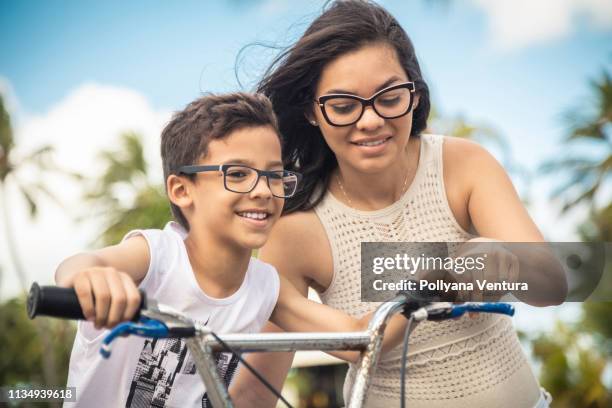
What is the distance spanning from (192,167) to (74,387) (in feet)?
2.71

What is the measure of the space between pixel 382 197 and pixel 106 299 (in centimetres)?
159

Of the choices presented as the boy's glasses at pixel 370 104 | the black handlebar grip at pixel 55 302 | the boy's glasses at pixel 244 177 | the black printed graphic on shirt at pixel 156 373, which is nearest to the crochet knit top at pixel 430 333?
the boy's glasses at pixel 370 104

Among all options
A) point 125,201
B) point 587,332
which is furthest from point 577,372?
point 125,201

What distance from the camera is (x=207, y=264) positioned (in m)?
2.87

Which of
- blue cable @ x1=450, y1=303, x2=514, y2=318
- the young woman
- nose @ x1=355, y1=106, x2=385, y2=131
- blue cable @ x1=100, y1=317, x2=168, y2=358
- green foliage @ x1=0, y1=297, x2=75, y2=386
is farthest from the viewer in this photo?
green foliage @ x1=0, y1=297, x2=75, y2=386

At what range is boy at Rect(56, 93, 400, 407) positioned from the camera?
271 centimetres

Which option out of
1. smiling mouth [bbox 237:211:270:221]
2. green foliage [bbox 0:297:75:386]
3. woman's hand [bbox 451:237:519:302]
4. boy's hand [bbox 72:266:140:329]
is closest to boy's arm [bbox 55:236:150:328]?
boy's hand [bbox 72:266:140:329]

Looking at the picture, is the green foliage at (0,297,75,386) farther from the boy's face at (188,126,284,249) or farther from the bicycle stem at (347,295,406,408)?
the bicycle stem at (347,295,406,408)

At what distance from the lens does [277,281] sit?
3.00 m

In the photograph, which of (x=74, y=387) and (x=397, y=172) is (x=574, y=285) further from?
(x=74, y=387)

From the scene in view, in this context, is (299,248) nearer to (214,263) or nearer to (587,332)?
(214,263)

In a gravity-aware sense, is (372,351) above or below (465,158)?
below

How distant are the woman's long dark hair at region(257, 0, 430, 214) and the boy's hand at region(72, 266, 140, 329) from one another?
141 cm

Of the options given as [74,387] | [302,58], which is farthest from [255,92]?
[74,387]
